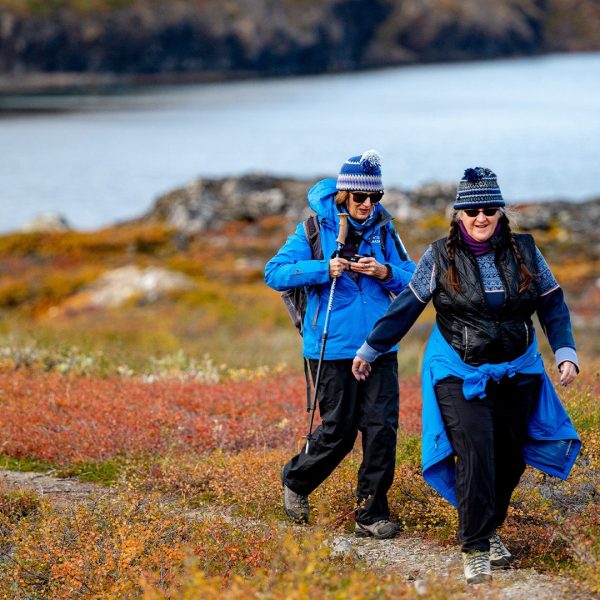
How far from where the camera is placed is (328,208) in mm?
6293

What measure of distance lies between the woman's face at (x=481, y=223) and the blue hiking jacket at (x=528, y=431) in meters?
0.59

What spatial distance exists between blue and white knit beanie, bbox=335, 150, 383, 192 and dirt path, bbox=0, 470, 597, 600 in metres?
2.14

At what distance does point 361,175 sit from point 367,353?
1.17 meters

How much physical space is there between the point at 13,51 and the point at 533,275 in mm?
188198

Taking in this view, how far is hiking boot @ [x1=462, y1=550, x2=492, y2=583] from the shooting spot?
Answer: 510cm

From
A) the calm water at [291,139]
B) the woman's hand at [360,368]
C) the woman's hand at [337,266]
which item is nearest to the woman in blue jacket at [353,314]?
the woman's hand at [337,266]

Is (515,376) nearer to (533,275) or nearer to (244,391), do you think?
(533,275)

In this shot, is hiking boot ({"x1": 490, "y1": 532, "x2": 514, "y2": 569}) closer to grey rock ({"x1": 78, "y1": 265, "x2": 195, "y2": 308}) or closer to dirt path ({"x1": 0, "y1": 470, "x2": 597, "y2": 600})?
dirt path ({"x1": 0, "y1": 470, "x2": 597, "y2": 600})

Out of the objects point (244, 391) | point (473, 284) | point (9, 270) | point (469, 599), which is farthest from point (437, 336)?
point (9, 270)

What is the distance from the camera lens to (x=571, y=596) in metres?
4.85

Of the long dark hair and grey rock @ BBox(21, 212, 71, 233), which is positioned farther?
grey rock @ BBox(21, 212, 71, 233)

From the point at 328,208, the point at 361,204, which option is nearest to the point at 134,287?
the point at 328,208

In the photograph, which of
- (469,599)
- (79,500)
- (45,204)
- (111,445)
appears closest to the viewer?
(469,599)

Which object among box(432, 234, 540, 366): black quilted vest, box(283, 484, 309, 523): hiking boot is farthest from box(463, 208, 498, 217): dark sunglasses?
box(283, 484, 309, 523): hiking boot
